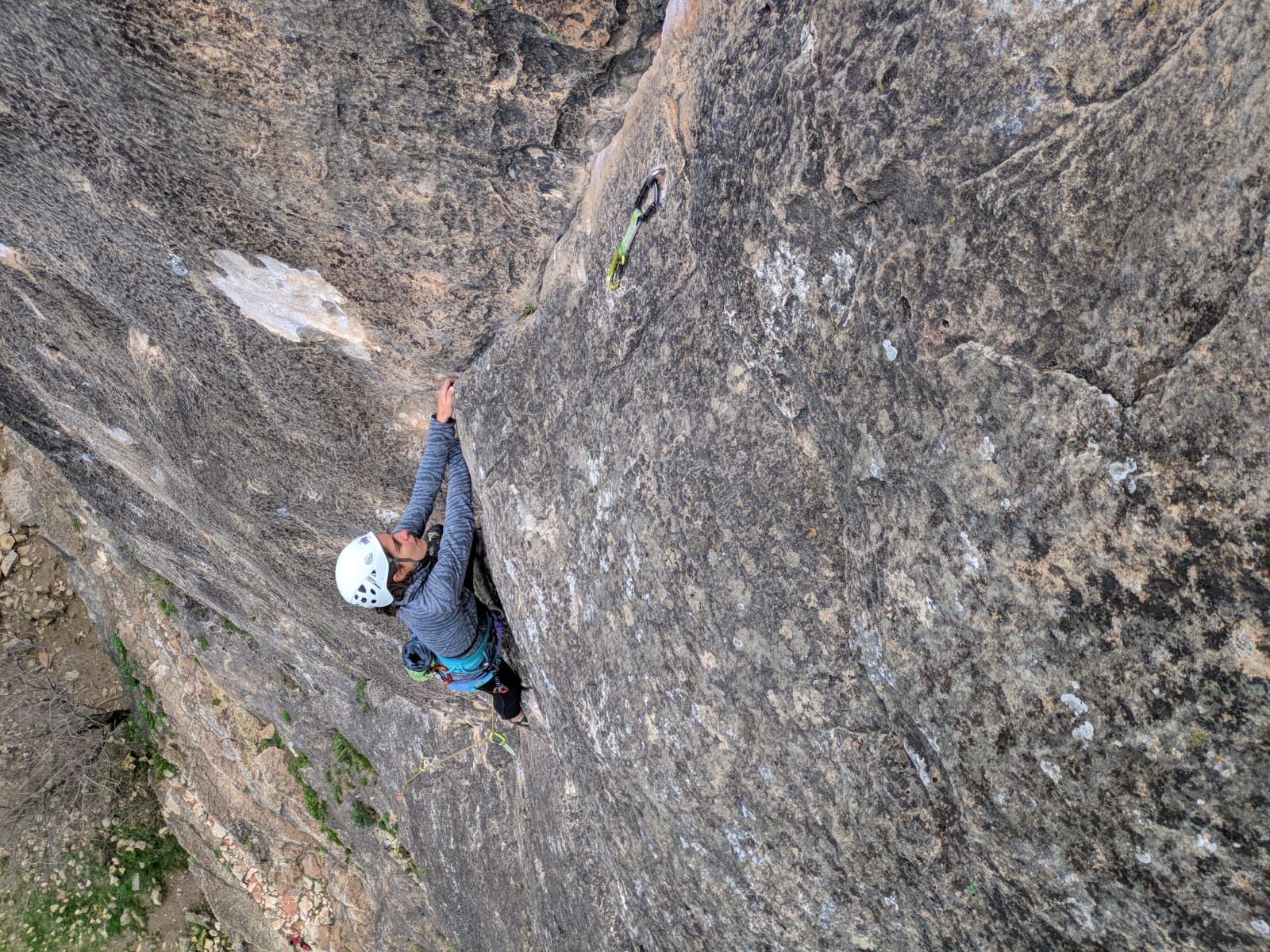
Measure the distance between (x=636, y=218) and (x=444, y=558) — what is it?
2343 millimetres

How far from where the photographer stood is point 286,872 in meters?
10.7

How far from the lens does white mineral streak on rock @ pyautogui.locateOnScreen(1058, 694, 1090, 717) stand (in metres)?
2.22

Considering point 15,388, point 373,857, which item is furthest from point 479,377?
point 373,857

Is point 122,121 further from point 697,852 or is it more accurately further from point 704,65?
point 697,852

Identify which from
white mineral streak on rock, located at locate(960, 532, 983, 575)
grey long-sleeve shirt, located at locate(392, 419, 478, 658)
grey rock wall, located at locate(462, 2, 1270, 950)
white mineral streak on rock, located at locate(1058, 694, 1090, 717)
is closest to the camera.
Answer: grey rock wall, located at locate(462, 2, 1270, 950)

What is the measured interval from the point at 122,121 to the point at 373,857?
7607mm

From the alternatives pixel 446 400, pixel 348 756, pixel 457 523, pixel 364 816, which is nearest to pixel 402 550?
pixel 457 523

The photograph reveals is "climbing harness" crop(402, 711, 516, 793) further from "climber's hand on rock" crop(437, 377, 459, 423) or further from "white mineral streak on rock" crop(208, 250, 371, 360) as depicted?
"white mineral streak on rock" crop(208, 250, 371, 360)

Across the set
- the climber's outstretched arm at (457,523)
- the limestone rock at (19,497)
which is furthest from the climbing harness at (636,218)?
the limestone rock at (19,497)

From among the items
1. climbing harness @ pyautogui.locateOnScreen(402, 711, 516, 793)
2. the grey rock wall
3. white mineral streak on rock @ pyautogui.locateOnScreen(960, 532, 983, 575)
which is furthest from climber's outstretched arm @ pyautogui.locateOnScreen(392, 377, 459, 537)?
white mineral streak on rock @ pyautogui.locateOnScreen(960, 532, 983, 575)

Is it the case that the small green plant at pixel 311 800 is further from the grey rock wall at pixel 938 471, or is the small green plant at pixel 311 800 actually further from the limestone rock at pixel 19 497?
the grey rock wall at pixel 938 471

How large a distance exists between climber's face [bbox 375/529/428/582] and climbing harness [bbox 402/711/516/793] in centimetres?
175

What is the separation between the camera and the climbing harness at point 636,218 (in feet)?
11.6

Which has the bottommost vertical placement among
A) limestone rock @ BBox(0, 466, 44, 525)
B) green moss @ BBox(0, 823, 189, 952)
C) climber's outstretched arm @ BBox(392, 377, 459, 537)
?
green moss @ BBox(0, 823, 189, 952)
